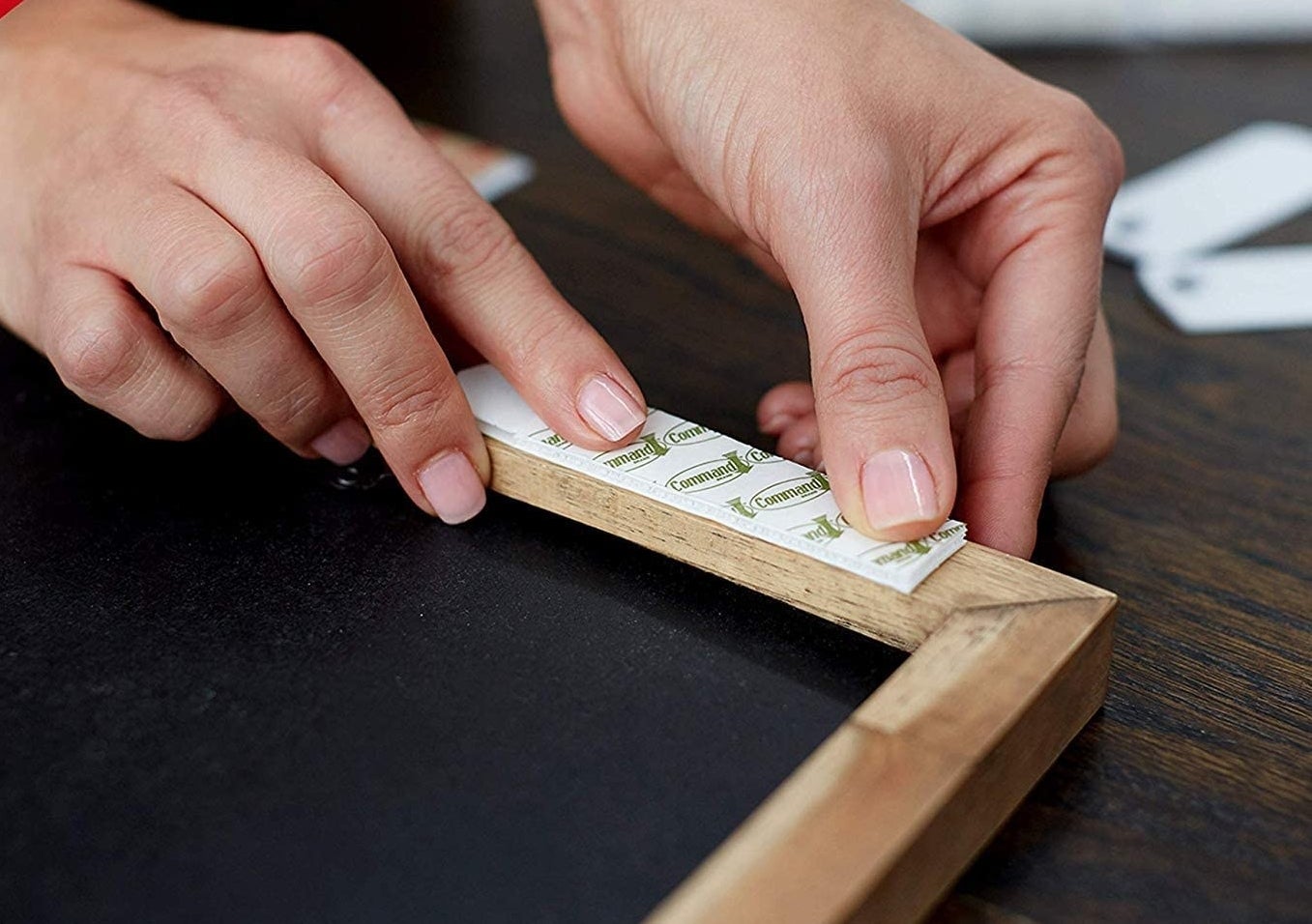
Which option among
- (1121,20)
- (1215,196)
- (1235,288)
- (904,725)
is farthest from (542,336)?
(1121,20)

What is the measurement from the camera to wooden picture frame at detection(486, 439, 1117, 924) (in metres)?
0.41

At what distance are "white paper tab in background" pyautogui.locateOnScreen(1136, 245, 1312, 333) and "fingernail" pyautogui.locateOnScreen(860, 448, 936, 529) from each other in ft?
1.33

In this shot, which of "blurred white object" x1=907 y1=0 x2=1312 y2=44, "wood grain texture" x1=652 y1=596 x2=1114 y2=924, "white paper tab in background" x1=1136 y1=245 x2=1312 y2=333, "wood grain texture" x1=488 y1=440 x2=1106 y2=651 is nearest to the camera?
"wood grain texture" x1=652 y1=596 x2=1114 y2=924

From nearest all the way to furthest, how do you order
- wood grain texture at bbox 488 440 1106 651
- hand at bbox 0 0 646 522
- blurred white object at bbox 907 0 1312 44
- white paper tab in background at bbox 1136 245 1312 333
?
1. wood grain texture at bbox 488 440 1106 651
2. hand at bbox 0 0 646 522
3. white paper tab in background at bbox 1136 245 1312 333
4. blurred white object at bbox 907 0 1312 44

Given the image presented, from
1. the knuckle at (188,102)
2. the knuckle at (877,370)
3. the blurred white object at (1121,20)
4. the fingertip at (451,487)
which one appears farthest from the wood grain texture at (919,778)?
the blurred white object at (1121,20)

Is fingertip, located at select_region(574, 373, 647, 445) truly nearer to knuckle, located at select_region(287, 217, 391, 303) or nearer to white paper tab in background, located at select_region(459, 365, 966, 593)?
white paper tab in background, located at select_region(459, 365, 966, 593)

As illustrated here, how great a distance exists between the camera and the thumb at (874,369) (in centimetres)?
56

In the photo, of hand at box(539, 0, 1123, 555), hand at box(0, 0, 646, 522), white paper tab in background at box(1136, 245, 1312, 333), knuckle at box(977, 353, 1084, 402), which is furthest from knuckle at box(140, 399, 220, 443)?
white paper tab in background at box(1136, 245, 1312, 333)

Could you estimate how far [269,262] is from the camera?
63cm

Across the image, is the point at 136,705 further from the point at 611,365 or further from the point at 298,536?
the point at 611,365

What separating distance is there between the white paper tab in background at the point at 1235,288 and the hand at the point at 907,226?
165 mm

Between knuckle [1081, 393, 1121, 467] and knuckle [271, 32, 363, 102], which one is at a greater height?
knuckle [271, 32, 363, 102]

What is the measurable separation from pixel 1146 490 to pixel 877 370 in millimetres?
224

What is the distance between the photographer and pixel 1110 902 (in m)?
0.47
